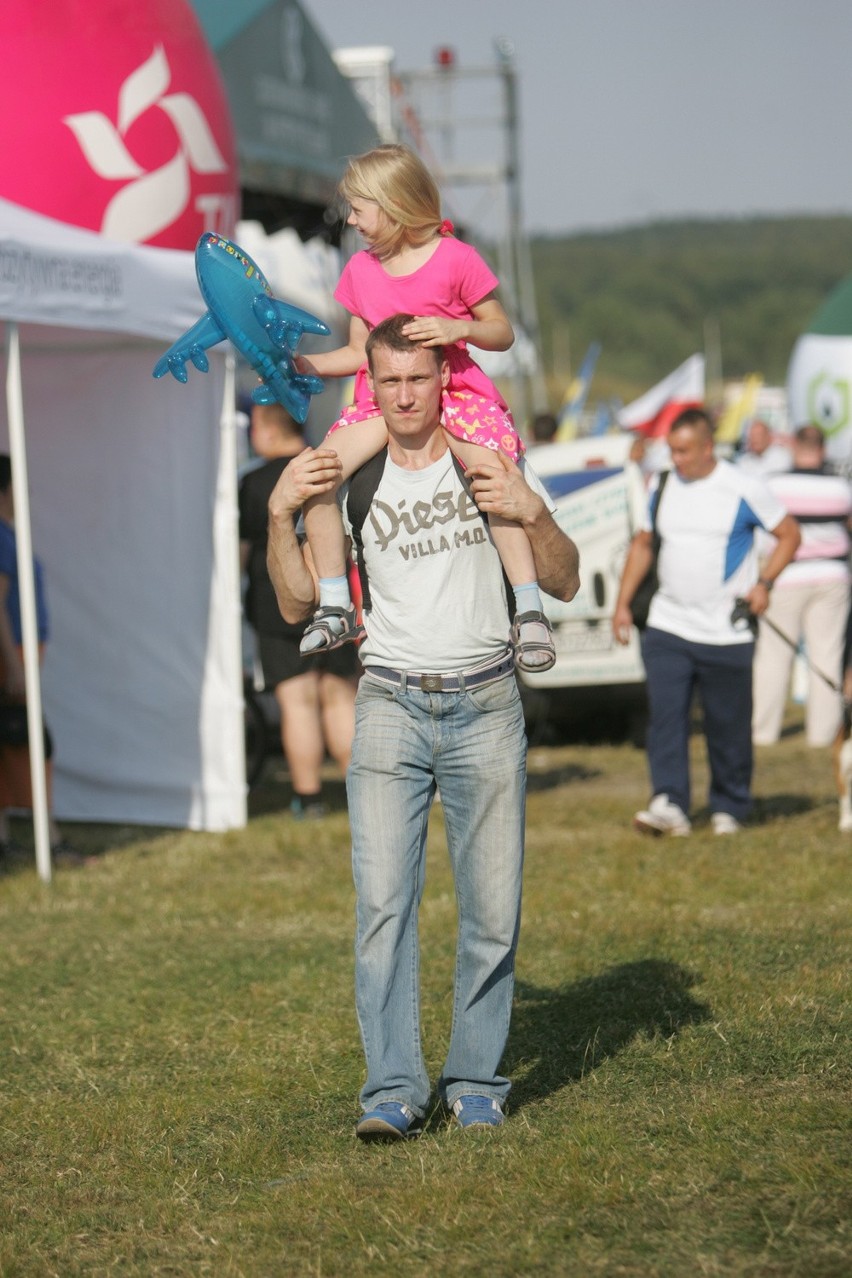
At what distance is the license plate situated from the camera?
11.2 metres

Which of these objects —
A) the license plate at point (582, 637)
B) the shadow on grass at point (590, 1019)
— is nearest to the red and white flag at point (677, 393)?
the license plate at point (582, 637)

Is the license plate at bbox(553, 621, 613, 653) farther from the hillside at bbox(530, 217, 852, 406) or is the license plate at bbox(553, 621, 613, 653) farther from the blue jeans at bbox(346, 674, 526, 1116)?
the hillside at bbox(530, 217, 852, 406)

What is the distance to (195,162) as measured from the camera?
941 centimetres

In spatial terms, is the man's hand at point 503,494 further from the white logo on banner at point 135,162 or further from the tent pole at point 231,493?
the white logo on banner at point 135,162

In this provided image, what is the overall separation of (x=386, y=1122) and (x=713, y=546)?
4748mm

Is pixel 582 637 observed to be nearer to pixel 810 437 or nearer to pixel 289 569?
pixel 810 437

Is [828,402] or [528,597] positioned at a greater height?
[828,402]

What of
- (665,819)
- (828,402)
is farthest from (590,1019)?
(828,402)

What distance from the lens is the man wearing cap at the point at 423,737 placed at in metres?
4.17

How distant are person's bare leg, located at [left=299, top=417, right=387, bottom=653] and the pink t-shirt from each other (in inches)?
5.1

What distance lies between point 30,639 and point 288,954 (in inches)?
84.5

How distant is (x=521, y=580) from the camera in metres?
4.19

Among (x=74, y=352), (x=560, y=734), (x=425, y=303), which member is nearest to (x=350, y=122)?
(x=560, y=734)

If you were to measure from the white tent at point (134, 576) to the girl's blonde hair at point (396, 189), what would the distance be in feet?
15.5
